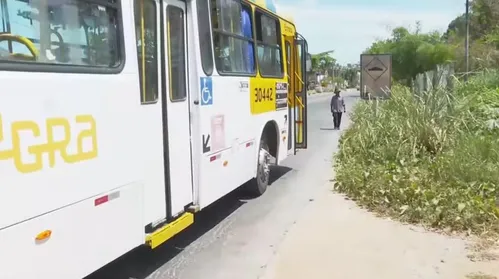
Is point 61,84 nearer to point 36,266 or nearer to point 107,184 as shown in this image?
point 107,184

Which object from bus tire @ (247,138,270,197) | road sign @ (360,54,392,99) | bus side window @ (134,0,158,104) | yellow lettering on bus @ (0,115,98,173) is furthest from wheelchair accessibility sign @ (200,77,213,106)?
road sign @ (360,54,392,99)

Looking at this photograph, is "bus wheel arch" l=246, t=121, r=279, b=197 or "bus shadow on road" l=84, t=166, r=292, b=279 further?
"bus wheel arch" l=246, t=121, r=279, b=197

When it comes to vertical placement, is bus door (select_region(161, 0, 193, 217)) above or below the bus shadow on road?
above

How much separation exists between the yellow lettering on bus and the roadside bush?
15.1 ft

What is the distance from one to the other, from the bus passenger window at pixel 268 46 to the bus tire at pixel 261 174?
118 centimetres

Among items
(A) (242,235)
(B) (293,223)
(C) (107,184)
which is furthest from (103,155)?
(B) (293,223)

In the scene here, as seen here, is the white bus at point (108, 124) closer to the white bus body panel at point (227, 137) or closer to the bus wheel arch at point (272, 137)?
the white bus body panel at point (227, 137)

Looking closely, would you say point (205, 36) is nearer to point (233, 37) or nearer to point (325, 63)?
point (233, 37)

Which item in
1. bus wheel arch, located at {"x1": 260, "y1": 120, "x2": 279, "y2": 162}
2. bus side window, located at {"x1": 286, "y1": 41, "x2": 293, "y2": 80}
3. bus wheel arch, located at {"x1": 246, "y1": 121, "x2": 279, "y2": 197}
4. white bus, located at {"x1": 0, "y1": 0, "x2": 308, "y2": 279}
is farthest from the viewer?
bus side window, located at {"x1": 286, "y1": 41, "x2": 293, "y2": 80}

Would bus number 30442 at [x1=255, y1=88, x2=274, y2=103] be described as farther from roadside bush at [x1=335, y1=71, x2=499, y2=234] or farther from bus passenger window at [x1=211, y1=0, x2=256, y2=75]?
roadside bush at [x1=335, y1=71, x2=499, y2=234]

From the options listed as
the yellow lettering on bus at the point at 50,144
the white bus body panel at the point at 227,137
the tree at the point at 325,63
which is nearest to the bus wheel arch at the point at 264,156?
the white bus body panel at the point at 227,137

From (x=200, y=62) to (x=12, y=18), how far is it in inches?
106

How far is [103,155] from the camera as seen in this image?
4.21m

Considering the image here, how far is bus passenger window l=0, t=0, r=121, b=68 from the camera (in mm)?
3549
